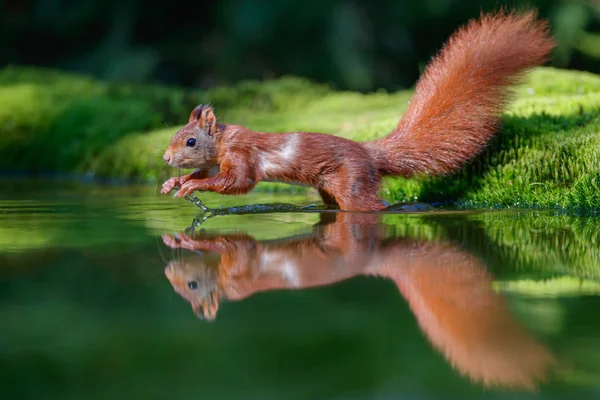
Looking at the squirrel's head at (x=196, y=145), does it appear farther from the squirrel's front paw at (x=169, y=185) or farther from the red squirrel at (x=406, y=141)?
the squirrel's front paw at (x=169, y=185)

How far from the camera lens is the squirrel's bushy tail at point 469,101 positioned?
158 inches

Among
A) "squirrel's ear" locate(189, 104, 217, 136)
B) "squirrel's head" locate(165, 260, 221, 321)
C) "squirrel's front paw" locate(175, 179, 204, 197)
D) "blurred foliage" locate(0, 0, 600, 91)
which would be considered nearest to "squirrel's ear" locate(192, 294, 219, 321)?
"squirrel's head" locate(165, 260, 221, 321)

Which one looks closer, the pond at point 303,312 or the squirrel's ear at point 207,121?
the pond at point 303,312

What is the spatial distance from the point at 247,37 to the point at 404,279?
8432 millimetres

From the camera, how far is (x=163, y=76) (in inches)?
433

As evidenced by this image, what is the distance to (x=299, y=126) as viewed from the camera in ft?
19.9

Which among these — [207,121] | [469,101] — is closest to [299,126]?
[207,121]

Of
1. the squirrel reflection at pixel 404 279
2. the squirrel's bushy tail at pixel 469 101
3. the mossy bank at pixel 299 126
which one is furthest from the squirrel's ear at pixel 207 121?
the squirrel reflection at pixel 404 279

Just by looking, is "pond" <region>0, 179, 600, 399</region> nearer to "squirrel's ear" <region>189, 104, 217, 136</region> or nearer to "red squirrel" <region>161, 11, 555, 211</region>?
"red squirrel" <region>161, 11, 555, 211</region>

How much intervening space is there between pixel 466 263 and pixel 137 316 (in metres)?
1.02

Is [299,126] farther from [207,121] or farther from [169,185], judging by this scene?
[169,185]

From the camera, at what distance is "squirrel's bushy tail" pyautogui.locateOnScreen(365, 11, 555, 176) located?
158 inches

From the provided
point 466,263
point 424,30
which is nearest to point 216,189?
point 466,263

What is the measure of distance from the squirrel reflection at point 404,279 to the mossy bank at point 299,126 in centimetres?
114
